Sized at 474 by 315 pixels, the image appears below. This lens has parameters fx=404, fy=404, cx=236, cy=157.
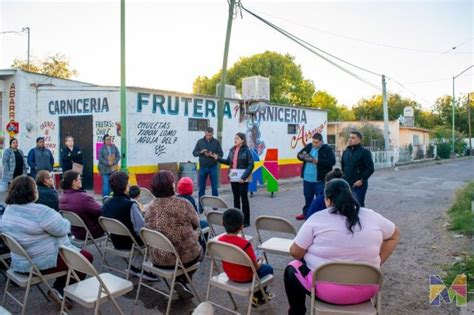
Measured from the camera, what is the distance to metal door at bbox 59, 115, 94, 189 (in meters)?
12.2

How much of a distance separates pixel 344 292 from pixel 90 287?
203 centimetres

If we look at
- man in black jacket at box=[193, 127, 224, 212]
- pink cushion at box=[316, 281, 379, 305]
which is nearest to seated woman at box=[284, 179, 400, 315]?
pink cushion at box=[316, 281, 379, 305]

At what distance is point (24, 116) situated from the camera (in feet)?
42.3

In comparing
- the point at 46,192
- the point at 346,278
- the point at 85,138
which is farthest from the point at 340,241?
the point at 85,138

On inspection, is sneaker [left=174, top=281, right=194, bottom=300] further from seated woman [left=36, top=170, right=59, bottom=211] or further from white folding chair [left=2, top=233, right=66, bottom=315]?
seated woman [left=36, top=170, right=59, bottom=211]

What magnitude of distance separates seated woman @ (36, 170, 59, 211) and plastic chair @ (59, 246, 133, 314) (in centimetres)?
129

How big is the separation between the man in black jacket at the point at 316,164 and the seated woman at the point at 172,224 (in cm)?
382

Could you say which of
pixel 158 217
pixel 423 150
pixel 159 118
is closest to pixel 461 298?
pixel 158 217

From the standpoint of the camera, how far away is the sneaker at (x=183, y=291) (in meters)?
4.02

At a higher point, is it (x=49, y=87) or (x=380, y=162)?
(x=49, y=87)

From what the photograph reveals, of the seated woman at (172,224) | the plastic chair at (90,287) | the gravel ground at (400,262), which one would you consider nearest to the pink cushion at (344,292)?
the gravel ground at (400,262)

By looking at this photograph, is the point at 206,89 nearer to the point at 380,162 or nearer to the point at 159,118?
the point at 380,162

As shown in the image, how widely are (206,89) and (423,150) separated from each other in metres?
23.9

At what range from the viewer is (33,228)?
353 cm
